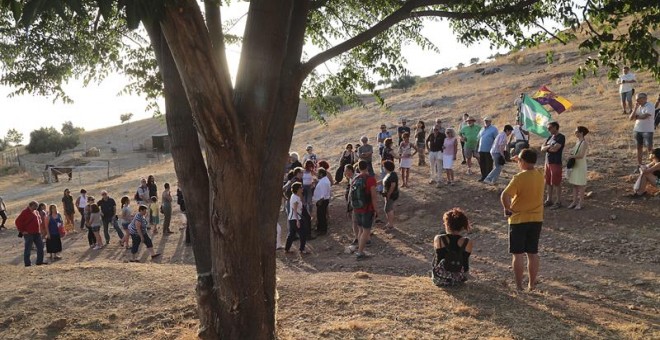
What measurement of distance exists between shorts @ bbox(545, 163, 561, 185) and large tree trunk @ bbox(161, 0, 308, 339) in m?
7.79

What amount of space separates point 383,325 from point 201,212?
2.40 metres

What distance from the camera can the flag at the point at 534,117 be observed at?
13.1 m

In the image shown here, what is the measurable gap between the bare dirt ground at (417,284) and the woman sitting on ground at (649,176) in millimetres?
267

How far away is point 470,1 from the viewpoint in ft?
19.1

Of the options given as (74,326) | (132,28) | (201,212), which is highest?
(132,28)

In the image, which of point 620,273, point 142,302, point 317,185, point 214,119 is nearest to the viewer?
point 214,119

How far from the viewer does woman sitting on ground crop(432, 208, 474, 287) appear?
6547 millimetres

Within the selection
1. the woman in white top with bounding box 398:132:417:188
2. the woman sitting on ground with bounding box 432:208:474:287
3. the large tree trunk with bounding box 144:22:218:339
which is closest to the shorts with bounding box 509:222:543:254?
the woman sitting on ground with bounding box 432:208:474:287

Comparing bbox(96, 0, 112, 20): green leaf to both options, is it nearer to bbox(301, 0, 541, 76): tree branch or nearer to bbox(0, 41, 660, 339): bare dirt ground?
bbox(301, 0, 541, 76): tree branch

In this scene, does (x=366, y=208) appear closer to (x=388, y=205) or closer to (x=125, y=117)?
(x=388, y=205)

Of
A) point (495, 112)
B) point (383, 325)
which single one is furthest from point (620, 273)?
point (495, 112)

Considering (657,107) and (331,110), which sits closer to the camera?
(331,110)

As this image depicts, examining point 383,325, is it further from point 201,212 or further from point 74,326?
point 74,326

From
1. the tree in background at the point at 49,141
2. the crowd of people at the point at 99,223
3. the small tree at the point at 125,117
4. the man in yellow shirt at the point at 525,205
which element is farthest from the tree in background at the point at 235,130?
the small tree at the point at 125,117
